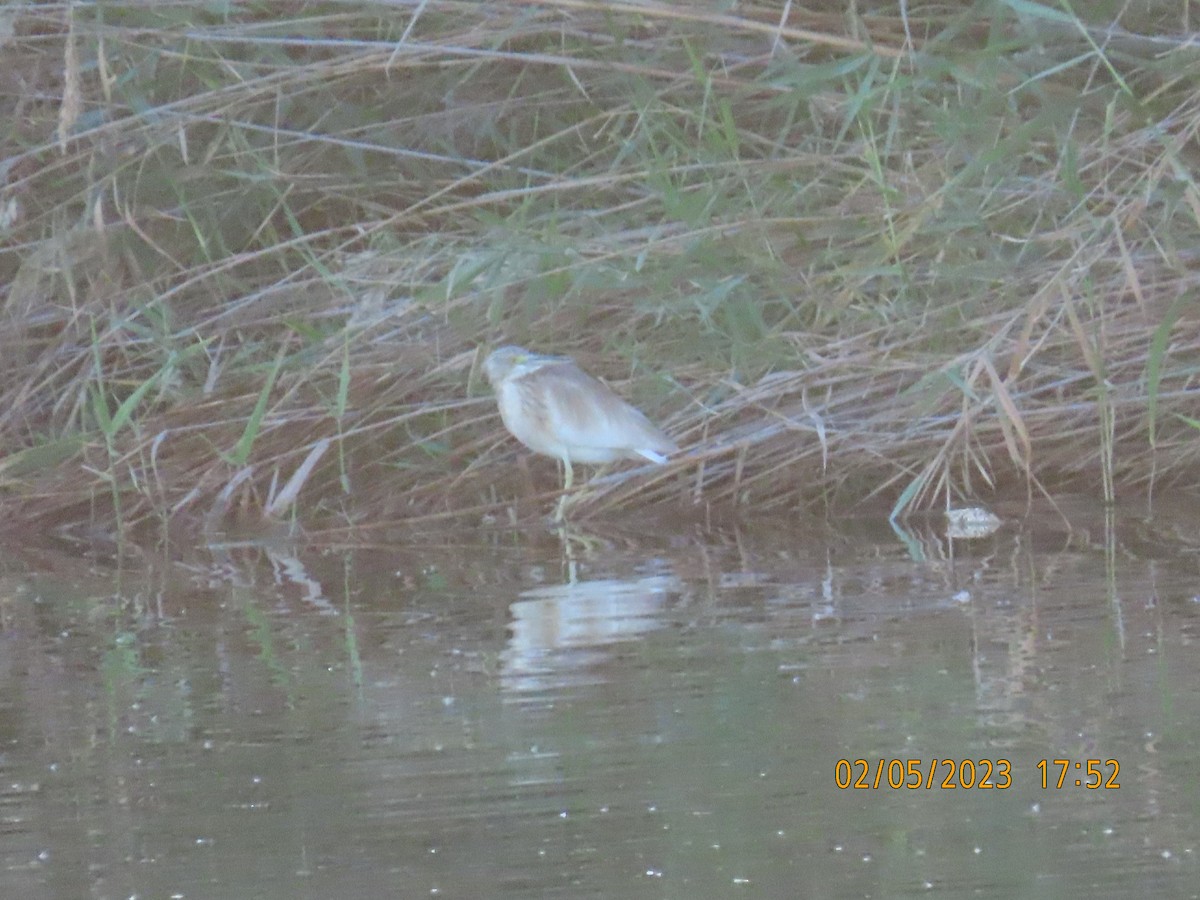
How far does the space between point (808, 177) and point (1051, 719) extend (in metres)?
2.38

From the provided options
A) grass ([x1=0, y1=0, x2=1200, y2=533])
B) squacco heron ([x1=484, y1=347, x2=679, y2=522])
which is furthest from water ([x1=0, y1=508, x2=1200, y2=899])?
grass ([x1=0, y1=0, x2=1200, y2=533])

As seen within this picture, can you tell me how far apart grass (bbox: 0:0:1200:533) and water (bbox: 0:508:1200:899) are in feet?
1.48

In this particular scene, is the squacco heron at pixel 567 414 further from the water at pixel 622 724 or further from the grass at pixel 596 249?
the water at pixel 622 724

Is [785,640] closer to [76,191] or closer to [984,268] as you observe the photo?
[984,268]

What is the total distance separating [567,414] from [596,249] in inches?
20.1

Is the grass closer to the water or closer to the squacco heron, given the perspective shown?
the squacco heron

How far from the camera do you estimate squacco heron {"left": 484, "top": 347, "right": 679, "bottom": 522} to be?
4.58m

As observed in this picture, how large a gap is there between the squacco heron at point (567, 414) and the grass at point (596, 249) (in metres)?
0.16

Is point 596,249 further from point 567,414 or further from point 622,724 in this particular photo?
point 622,724

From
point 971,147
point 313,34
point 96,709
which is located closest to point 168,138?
point 313,34

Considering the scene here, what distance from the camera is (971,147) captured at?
4.62 m

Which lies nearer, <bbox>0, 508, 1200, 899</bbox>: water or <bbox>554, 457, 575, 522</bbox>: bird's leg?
<bbox>0, 508, 1200, 899</bbox>: water

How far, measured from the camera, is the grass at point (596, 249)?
459 centimetres

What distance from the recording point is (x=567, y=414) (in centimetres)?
457
